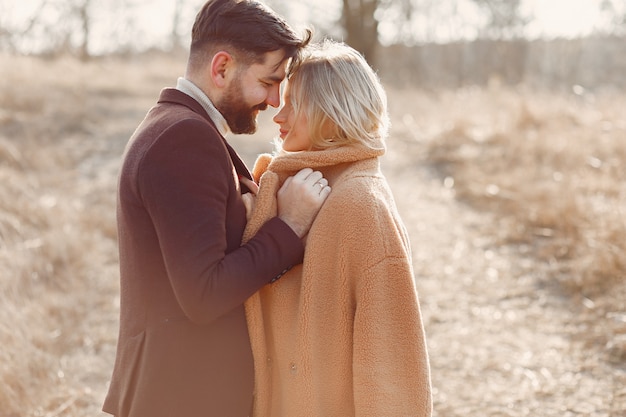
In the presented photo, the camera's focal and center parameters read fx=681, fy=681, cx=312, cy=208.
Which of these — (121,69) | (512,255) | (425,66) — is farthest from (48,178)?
(425,66)

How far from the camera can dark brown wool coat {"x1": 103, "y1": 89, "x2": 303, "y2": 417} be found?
1.67 metres

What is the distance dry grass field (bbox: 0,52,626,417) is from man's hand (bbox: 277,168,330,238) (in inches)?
89.0

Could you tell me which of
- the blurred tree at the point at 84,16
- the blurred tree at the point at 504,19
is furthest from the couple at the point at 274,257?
the blurred tree at the point at 84,16

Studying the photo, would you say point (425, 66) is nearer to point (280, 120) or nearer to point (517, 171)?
point (517, 171)

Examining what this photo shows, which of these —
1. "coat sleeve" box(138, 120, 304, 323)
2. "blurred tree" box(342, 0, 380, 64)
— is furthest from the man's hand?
"blurred tree" box(342, 0, 380, 64)

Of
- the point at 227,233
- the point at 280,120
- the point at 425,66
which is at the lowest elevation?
the point at 425,66

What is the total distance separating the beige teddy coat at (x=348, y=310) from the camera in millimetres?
Answer: 1855

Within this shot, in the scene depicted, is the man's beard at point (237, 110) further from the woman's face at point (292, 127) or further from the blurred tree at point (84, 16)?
the blurred tree at point (84, 16)

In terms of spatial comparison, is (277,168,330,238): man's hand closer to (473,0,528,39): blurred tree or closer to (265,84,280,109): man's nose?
(265,84,280,109): man's nose

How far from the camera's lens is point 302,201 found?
1890 millimetres

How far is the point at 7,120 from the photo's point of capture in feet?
31.0

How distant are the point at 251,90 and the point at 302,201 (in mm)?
368

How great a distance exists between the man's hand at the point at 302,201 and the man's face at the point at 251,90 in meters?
0.25

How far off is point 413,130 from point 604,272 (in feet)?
21.1
